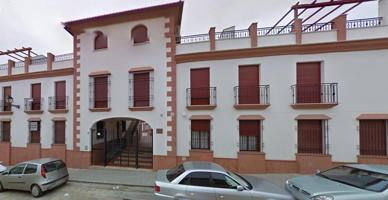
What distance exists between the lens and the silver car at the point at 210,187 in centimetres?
562

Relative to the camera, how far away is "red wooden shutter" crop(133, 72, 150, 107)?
11.6m

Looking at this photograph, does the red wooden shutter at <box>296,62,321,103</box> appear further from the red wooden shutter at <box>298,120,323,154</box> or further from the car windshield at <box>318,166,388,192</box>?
the car windshield at <box>318,166,388,192</box>

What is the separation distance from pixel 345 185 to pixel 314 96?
17.0ft

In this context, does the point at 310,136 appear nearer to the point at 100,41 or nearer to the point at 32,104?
the point at 100,41

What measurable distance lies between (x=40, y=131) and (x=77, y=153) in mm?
3552

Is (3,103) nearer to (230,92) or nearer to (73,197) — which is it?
(73,197)

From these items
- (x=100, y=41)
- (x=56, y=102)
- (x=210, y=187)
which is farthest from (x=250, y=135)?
(x=56, y=102)

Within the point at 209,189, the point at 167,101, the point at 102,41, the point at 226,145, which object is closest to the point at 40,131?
the point at 102,41

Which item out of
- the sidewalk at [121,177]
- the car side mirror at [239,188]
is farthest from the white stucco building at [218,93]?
the car side mirror at [239,188]

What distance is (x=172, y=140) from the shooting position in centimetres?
1102

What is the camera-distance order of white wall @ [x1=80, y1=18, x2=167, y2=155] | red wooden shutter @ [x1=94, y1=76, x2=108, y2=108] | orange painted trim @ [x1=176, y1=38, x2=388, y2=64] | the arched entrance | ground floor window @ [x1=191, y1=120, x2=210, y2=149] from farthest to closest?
the arched entrance, red wooden shutter @ [x1=94, y1=76, x2=108, y2=108], white wall @ [x1=80, y1=18, x2=167, y2=155], ground floor window @ [x1=191, y1=120, x2=210, y2=149], orange painted trim @ [x1=176, y1=38, x2=388, y2=64]

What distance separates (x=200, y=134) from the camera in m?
11.0

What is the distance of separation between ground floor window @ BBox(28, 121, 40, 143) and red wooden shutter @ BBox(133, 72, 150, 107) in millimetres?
7600

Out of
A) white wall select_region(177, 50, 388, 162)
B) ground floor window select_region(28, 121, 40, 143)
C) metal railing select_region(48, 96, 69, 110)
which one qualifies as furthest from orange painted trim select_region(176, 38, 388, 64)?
ground floor window select_region(28, 121, 40, 143)
